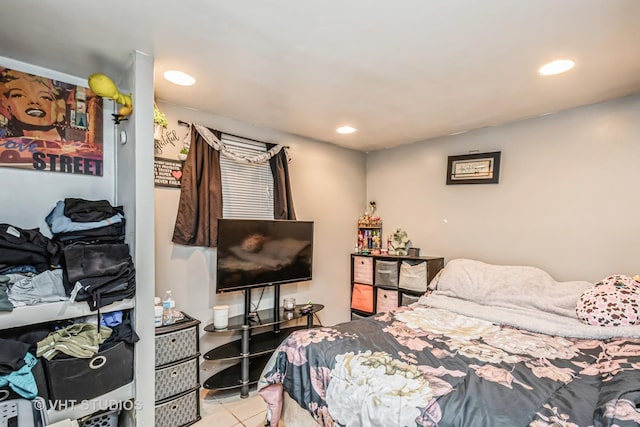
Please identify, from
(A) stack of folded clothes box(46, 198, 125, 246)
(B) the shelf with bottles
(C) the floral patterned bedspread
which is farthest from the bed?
(B) the shelf with bottles

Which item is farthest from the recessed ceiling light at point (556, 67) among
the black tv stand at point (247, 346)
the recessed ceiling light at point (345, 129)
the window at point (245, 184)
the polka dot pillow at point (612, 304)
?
the black tv stand at point (247, 346)

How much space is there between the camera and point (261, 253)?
2936 mm

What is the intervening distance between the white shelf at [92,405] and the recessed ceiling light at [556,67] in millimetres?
3116

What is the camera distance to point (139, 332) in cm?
182

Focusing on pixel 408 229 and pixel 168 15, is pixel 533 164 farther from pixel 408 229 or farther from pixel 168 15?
pixel 168 15

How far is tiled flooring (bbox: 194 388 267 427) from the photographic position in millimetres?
2316

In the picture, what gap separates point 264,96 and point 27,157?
5.08ft

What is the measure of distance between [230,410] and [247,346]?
0.47 m

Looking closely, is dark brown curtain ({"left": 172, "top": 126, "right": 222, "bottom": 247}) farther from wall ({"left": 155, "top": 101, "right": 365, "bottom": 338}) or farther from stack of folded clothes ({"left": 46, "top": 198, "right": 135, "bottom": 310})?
stack of folded clothes ({"left": 46, "top": 198, "right": 135, "bottom": 310})

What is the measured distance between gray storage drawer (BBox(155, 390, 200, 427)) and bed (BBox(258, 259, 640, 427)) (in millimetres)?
630

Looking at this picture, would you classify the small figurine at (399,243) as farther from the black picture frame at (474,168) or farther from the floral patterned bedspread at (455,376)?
the floral patterned bedspread at (455,376)

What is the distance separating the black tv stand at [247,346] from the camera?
264 cm

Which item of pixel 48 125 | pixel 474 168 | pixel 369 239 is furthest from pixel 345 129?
pixel 48 125

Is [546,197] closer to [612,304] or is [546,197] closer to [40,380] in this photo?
[612,304]
